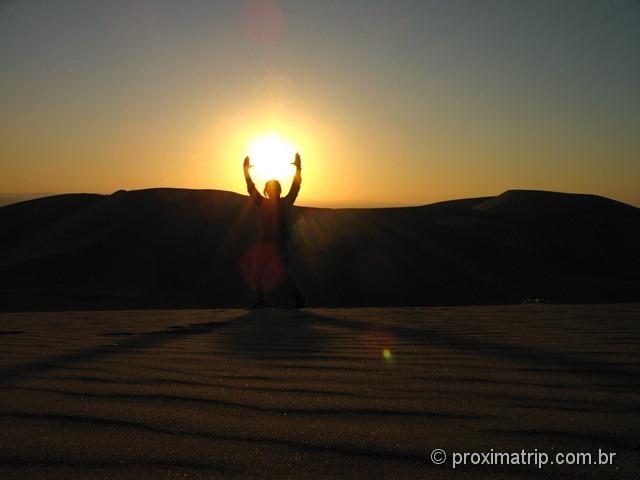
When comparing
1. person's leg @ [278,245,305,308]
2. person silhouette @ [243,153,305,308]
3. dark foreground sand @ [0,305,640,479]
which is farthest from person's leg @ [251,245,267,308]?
dark foreground sand @ [0,305,640,479]

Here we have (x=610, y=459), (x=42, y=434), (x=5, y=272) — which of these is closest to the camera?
(x=610, y=459)

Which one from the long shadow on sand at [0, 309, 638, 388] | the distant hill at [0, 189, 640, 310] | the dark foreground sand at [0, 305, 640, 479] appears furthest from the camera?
the distant hill at [0, 189, 640, 310]

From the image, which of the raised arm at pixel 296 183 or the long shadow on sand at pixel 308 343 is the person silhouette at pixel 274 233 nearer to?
the raised arm at pixel 296 183

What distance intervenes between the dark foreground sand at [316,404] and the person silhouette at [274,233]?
16.6 ft

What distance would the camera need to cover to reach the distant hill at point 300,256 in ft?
62.5

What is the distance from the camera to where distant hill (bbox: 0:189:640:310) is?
62.5 ft

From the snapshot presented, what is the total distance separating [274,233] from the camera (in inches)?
408

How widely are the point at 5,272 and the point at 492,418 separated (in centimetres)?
1934

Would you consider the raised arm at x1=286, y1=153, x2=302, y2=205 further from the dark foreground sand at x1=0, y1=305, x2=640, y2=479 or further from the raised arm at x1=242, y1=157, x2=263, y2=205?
the dark foreground sand at x1=0, y1=305, x2=640, y2=479

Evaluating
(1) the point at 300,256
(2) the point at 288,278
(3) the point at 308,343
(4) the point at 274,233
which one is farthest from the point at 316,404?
(1) the point at 300,256

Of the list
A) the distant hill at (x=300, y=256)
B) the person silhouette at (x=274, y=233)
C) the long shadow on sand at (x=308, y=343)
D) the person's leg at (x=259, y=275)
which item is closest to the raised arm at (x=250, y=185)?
the person silhouette at (x=274, y=233)

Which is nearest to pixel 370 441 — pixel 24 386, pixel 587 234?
pixel 24 386

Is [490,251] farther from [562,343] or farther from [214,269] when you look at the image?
[562,343]

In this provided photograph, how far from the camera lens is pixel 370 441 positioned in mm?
2273
